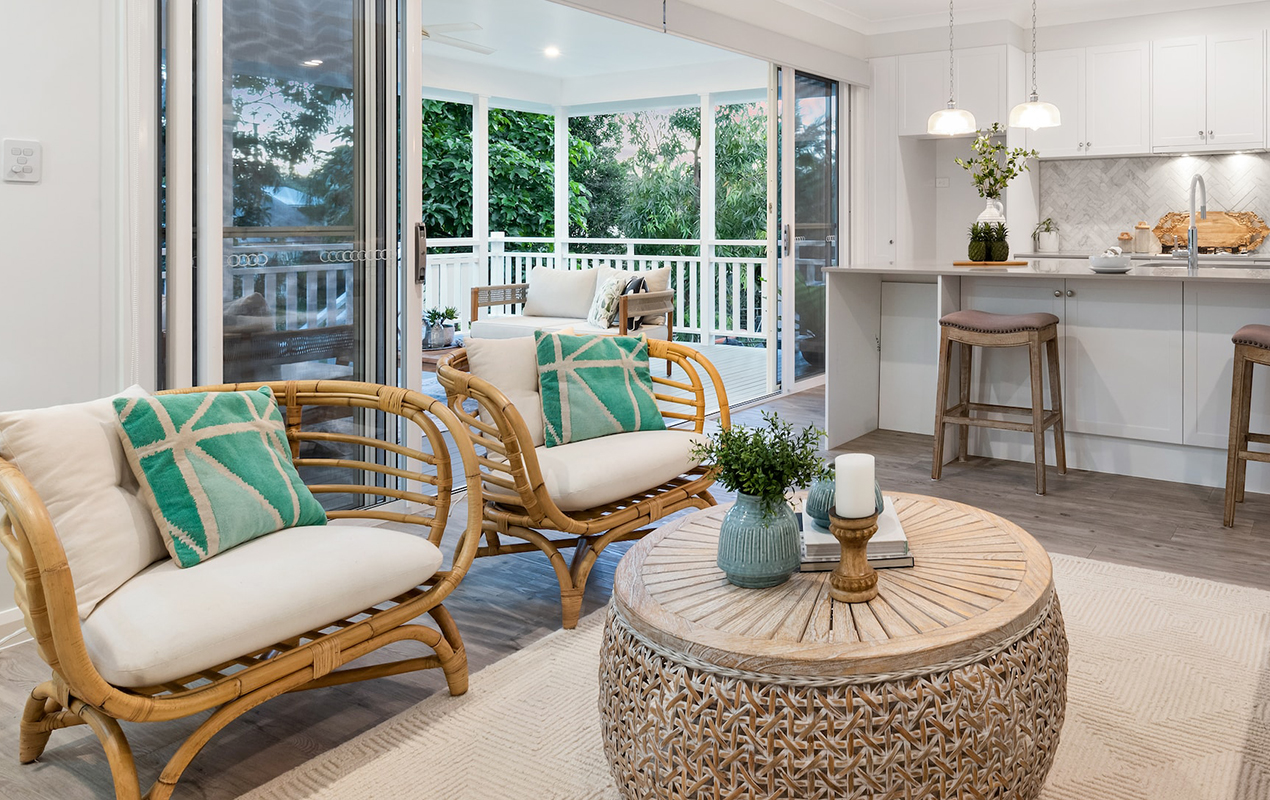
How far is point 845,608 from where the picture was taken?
1751mm

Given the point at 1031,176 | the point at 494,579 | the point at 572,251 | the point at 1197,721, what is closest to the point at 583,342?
the point at 494,579

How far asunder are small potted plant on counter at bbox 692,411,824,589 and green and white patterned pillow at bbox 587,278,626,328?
4.92 meters

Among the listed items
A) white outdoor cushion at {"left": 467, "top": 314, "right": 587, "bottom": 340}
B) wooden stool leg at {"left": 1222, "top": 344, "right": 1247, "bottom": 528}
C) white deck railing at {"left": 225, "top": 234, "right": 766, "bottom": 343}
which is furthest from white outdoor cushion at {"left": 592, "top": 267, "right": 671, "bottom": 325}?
wooden stool leg at {"left": 1222, "top": 344, "right": 1247, "bottom": 528}

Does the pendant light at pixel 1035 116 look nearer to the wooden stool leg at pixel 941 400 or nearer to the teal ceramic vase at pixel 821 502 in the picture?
the wooden stool leg at pixel 941 400

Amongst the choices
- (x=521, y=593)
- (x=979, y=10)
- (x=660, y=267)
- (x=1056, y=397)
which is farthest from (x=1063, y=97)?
(x=521, y=593)

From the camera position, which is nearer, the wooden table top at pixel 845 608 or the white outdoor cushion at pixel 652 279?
the wooden table top at pixel 845 608

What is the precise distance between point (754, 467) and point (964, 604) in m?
0.44

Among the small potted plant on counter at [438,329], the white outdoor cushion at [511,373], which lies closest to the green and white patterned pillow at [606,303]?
the small potted plant on counter at [438,329]

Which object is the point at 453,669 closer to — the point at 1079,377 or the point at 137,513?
the point at 137,513

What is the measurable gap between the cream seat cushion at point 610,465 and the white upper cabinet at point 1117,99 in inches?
184

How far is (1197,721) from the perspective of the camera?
2158 mm

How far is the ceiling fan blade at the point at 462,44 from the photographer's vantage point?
289 inches

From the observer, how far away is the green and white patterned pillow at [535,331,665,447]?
3119 millimetres

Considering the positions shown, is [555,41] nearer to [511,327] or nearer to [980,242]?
[511,327]
